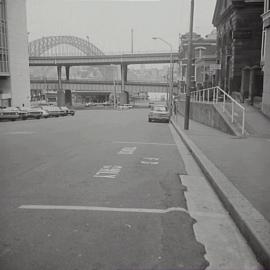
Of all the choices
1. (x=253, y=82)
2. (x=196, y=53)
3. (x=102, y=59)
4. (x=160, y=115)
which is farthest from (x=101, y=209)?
(x=102, y=59)

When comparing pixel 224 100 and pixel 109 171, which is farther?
pixel 224 100

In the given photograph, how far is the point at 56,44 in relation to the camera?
118 meters

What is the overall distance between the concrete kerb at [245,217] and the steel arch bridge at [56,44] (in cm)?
10387

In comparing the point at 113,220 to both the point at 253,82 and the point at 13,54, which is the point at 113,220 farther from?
the point at 13,54

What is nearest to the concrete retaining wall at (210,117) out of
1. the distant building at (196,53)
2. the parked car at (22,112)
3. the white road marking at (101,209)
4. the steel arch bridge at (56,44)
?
the white road marking at (101,209)

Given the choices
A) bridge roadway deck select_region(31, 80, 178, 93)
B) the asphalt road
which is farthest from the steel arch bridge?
the asphalt road

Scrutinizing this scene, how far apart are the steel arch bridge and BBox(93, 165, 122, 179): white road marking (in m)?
101

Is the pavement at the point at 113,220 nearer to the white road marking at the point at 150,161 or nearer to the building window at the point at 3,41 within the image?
the white road marking at the point at 150,161

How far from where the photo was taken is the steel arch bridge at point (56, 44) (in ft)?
376

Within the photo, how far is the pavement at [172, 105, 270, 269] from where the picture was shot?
196 inches

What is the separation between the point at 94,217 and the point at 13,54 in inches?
2615

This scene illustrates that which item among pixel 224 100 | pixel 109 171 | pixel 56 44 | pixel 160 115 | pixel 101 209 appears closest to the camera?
pixel 101 209

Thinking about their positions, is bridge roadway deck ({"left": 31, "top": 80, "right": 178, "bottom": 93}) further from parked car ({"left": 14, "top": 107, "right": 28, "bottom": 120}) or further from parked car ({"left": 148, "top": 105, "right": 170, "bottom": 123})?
parked car ({"left": 148, "top": 105, "right": 170, "bottom": 123})

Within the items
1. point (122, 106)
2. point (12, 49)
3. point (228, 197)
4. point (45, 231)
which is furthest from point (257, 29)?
point (122, 106)
